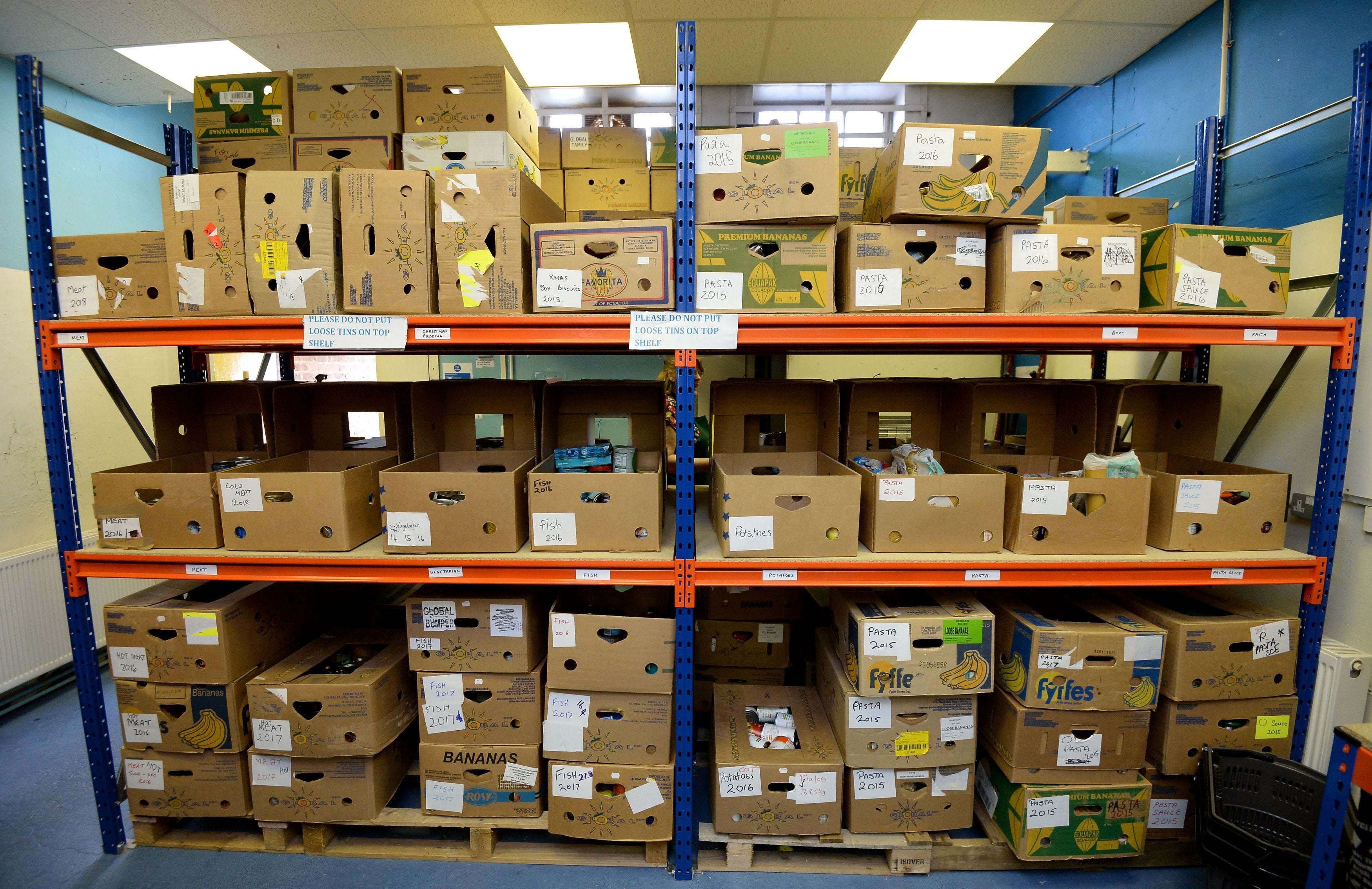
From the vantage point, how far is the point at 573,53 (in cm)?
305

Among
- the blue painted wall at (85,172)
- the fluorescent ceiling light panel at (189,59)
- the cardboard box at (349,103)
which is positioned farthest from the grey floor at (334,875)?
the fluorescent ceiling light panel at (189,59)

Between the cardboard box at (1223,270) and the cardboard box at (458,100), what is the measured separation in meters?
2.03

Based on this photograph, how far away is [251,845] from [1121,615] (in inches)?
114

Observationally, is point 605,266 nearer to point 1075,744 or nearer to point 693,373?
point 693,373

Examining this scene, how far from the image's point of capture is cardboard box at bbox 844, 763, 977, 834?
1.67 metres

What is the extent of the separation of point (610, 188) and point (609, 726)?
2202 millimetres

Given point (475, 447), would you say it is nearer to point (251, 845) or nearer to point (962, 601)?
point (251, 845)

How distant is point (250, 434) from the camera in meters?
2.16

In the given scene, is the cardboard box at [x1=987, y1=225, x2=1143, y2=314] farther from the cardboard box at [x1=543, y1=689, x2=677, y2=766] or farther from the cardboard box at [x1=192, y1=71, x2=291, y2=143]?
the cardboard box at [x1=192, y1=71, x2=291, y2=143]

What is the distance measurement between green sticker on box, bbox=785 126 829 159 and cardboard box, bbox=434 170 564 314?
0.76 metres

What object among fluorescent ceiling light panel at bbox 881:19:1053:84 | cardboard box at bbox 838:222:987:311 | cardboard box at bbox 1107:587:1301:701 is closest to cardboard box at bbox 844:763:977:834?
cardboard box at bbox 1107:587:1301:701

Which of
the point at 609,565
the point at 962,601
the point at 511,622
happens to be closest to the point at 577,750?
the point at 511,622

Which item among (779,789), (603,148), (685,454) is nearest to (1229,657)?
(779,789)

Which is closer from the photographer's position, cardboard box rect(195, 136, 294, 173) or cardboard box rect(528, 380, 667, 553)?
cardboard box rect(528, 380, 667, 553)
